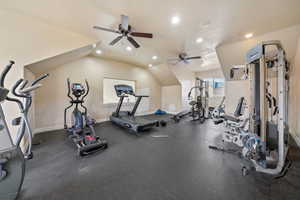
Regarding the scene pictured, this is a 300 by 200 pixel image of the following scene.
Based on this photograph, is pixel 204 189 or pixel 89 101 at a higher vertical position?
pixel 89 101

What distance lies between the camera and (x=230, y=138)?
2564 mm

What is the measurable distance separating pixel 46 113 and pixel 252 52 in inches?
241

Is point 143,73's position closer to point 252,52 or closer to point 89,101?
point 89,101

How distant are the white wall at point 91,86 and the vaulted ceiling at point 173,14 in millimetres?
2035

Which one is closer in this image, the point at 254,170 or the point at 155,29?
the point at 254,170

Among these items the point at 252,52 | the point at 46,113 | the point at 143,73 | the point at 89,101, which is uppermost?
the point at 143,73

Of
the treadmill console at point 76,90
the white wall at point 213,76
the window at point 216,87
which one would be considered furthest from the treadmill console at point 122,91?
the window at point 216,87

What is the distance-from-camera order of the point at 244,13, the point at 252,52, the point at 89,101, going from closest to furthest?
the point at 252,52 < the point at 244,13 < the point at 89,101

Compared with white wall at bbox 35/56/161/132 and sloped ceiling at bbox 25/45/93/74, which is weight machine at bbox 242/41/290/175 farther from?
white wall at bbox 35/56/161/132

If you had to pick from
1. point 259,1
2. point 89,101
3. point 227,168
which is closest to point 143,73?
point 89,101

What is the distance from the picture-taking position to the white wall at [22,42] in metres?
2.26

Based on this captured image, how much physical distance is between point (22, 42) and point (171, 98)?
7.07 m

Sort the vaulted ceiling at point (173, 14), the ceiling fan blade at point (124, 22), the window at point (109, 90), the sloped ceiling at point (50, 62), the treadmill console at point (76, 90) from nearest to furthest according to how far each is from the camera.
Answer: the vaulted ceiling at point (173, 14)
the ceiling fan blade at point (124, 22)
the sloped ceiling at point (50, 62)
the treadmill console at point (76, 90)
the window at point (109, 90)

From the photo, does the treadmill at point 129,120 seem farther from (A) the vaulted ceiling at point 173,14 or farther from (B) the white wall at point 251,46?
(B) the white wall at point 251,46
